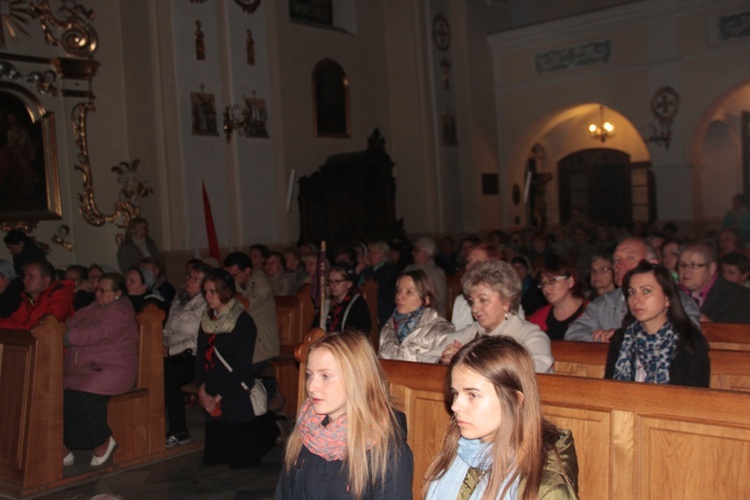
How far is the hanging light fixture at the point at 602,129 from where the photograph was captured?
19406 millimetres

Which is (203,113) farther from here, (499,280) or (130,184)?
(499,280)

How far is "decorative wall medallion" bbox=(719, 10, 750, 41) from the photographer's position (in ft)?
47.0

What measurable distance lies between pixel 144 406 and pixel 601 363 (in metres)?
3.54

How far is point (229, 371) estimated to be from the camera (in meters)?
5.46

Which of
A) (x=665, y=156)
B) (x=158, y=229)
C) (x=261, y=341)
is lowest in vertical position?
(x=261, y=341)

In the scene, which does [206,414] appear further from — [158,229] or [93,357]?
[158,229]

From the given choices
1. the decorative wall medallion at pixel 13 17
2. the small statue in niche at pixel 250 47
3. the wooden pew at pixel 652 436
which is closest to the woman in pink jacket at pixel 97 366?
the wooden pew at pixel 652 436

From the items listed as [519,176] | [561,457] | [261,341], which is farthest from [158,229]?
[561,457]

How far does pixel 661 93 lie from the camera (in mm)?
Answer: 15609

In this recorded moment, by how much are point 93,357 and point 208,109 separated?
742 cm

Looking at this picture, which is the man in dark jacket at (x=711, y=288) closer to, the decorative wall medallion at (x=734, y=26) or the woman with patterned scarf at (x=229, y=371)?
the woman with patterned scarf at (x=229, y=371)

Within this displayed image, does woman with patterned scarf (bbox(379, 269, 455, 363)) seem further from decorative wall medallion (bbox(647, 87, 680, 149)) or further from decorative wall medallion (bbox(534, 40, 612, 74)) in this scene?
decorative wall medallion (bbox(534, 40, 612, 74))

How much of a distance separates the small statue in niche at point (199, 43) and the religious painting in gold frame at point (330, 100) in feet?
10.3

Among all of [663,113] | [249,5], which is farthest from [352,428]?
[663,113]
